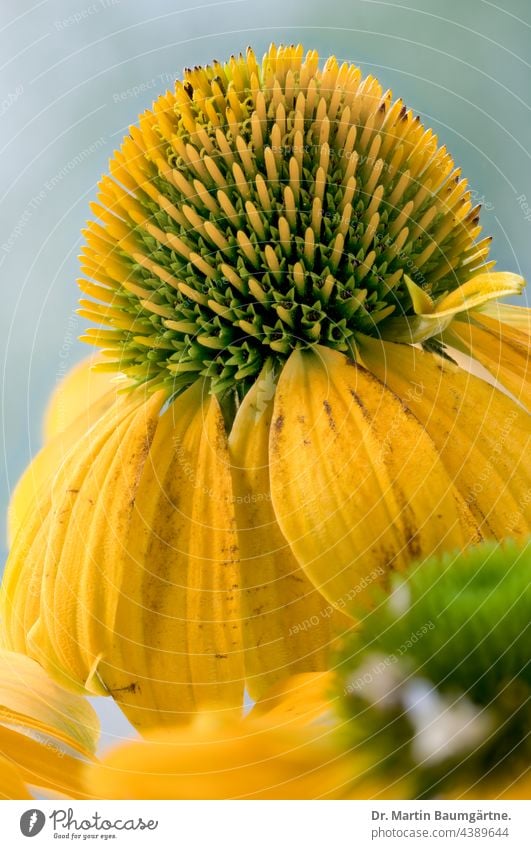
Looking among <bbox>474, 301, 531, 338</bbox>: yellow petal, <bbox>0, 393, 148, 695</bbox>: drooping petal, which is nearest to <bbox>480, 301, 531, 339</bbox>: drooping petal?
<bbox>474, 301, 531, 338</bbox>: yellow petal

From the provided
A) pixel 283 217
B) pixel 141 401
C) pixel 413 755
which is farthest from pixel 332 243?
pixel 413 755

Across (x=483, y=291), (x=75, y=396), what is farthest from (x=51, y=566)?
(x=483, y=291)

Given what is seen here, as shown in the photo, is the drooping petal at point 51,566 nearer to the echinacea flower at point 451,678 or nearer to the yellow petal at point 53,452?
the yellow petal at point 53,452

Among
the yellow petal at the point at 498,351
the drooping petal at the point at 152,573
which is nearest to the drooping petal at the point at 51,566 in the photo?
the drooping petal at the point at 152,573

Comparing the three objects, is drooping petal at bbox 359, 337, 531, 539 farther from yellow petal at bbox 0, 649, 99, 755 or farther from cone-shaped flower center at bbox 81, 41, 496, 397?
yellow petal at bbox 0, 649, 99, 755

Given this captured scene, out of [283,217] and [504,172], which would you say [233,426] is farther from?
[504,172]
